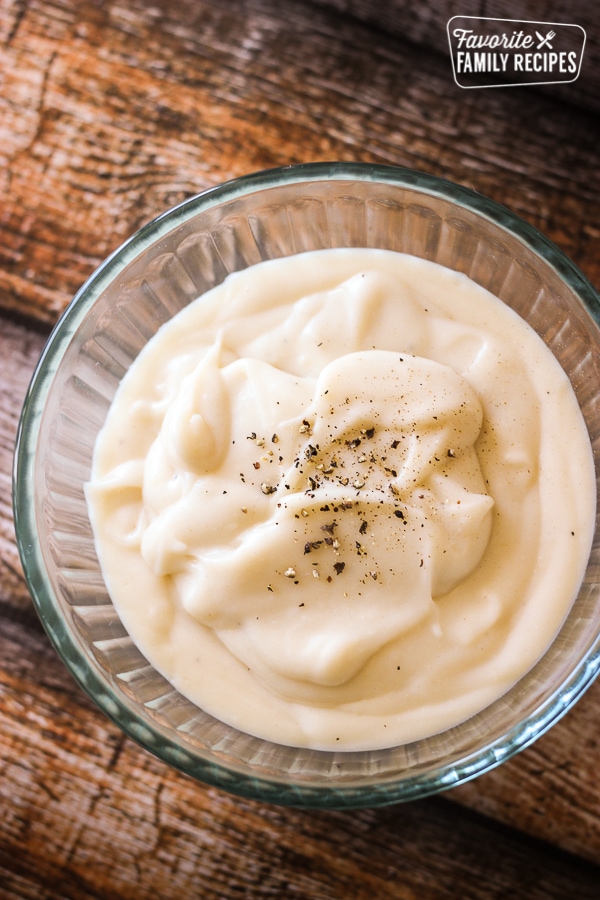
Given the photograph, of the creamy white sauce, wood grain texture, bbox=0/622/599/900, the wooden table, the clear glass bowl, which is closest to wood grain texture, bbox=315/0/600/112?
the wooden table

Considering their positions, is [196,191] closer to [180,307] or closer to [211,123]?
[211,123]

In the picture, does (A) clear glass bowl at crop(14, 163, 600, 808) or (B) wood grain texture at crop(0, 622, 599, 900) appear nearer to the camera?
(A) clear glass bowl at crop(14, 163, 600, 808)

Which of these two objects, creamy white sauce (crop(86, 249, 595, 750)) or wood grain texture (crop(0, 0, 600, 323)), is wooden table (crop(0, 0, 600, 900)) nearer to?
wood grain texture (crop(0, 0, 600, 323))

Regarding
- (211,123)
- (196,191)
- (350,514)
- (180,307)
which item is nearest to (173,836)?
(350,514)

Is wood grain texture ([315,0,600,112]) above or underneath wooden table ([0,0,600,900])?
above

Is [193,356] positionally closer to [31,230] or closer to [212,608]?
[212,608]

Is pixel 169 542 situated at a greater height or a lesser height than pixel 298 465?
lesser

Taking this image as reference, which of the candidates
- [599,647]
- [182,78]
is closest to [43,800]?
[599,647]
